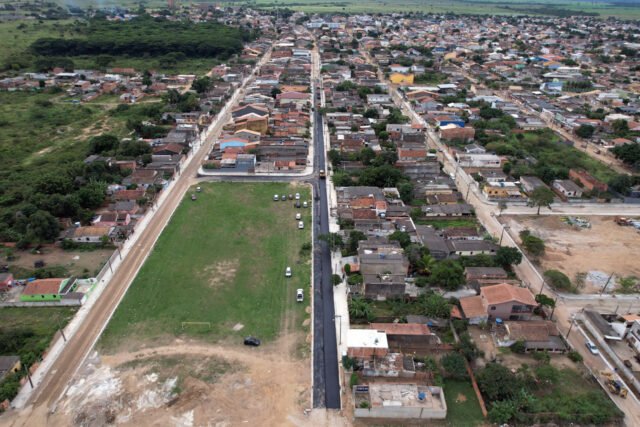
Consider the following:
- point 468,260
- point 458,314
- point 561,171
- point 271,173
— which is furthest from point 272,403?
point 561,171

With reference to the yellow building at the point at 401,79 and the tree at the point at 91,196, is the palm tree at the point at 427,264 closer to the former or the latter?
the tree at the point at 91,196

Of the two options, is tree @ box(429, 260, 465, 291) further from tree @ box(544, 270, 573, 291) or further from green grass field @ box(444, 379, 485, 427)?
green grass field @ box(444, 379, 485, 427)

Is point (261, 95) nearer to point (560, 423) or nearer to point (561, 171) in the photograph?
point (561, 171)

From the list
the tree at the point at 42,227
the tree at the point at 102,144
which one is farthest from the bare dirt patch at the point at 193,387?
the tree at the point at 102,144

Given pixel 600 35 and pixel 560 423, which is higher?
pixel 600 35

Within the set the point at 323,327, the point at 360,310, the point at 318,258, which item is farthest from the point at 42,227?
the point at 360,310

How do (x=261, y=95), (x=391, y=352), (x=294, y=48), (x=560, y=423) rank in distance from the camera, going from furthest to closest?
(x=294, y=48) < (x=261, y=95) < (x=391, y=352) < (x=560, y=423)
